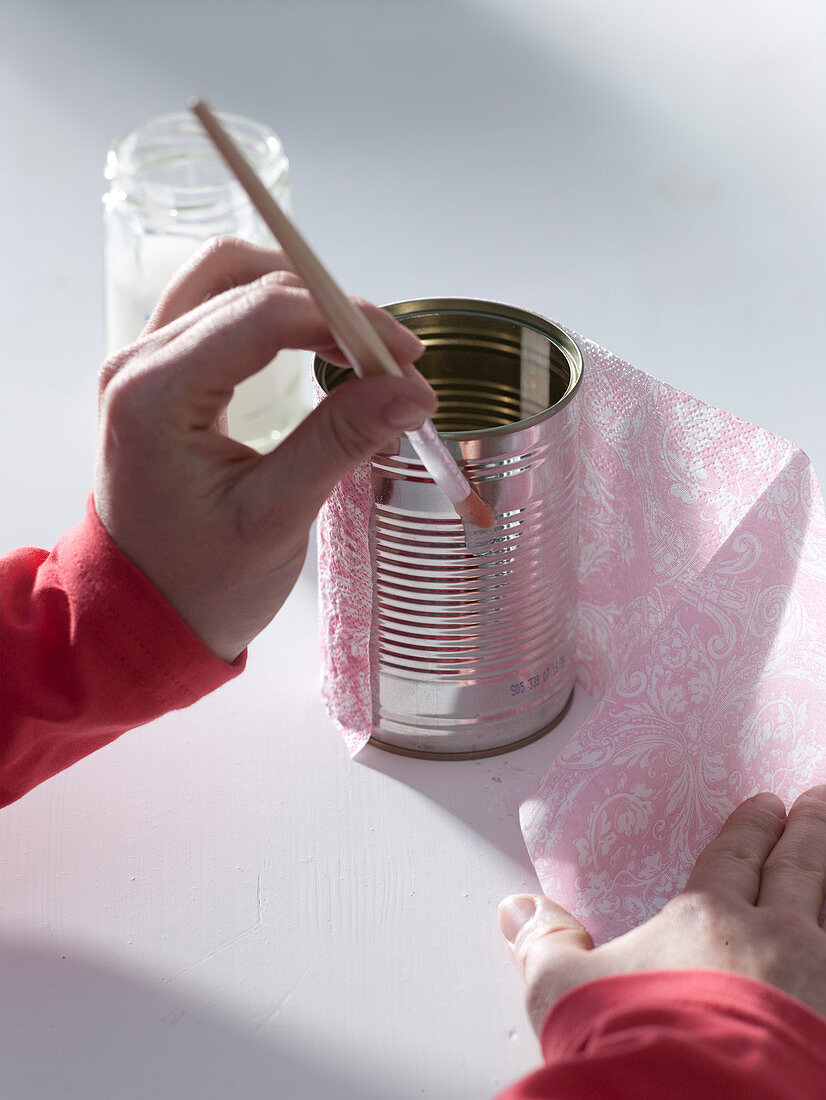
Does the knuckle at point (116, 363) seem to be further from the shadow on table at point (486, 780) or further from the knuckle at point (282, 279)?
the shadow on table at point (486, 780)

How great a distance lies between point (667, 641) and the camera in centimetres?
59

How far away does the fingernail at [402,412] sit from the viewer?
1.52ft

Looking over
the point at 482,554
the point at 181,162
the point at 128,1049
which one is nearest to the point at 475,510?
the point at 482,554

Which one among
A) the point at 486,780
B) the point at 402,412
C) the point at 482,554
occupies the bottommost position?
the point at 486,780

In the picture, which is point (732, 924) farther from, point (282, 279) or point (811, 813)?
point (282, 279)

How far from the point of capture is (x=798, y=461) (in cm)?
61

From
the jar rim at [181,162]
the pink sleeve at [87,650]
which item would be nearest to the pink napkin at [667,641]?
the pink sleeve at [87,650]

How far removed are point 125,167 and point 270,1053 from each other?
0.55 metres

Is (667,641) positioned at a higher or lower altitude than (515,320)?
lower

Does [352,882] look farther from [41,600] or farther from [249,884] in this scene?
[41,600]

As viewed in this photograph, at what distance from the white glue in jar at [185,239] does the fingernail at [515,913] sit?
36 centimetres

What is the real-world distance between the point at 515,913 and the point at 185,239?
0.46 meters

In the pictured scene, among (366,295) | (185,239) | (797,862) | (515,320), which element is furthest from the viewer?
(366,295)

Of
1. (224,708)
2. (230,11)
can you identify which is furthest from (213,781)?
(230,11)
